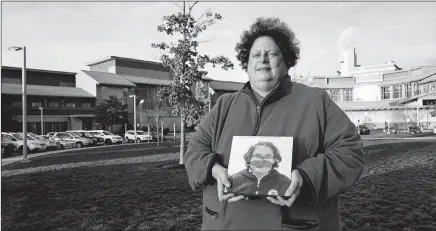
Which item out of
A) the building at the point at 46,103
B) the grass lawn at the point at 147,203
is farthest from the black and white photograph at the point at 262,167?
the building at the point at 46,103

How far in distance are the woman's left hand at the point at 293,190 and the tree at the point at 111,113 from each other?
47902 mm

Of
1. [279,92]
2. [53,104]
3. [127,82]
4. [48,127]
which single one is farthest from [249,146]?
[127,82]

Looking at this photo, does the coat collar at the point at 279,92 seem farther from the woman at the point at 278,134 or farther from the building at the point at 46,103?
the building at the point at 46,103

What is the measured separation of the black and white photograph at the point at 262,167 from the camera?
5.91 feet

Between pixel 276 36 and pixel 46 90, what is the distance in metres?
52.5

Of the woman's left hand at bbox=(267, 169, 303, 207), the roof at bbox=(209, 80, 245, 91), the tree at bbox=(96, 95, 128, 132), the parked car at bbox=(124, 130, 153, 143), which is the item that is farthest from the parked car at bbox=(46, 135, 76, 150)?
the roof at bbox=(209, 80, 245, 91)

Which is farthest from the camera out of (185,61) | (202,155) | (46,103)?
(46,103)

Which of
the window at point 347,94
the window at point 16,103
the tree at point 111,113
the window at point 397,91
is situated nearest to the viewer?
the window at point 16,103

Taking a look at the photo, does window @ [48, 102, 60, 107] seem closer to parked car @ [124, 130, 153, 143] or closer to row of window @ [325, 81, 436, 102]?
parked car @ [124, 130, 153, 143]

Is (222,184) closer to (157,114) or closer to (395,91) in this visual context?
(157,114)

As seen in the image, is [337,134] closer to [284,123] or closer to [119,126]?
[284,123]

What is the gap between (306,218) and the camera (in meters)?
1.93

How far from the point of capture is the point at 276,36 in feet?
7.43

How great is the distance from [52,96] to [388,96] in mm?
58152
